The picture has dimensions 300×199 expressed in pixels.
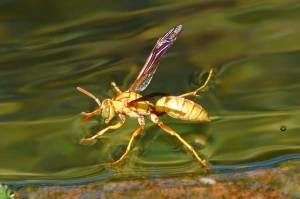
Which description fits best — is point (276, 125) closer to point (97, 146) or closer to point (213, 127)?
point (213, 127)

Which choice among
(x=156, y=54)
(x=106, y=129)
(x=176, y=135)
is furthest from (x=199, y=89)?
(x=106, y=129)

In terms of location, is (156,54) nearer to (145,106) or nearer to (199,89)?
(145,106)

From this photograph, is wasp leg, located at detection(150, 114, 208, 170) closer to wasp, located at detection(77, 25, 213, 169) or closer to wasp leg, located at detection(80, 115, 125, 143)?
wasp, located at detection(77, 25, 213, 169)

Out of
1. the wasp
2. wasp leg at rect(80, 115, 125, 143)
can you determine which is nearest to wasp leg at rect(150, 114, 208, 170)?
the wasp

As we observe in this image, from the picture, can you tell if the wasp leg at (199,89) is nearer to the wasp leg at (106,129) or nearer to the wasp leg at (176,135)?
the wasp leg at (176,135)

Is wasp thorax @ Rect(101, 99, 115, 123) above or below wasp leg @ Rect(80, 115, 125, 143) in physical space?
above

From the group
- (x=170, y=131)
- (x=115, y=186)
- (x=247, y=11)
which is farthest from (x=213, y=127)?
(x=247, y=11)
